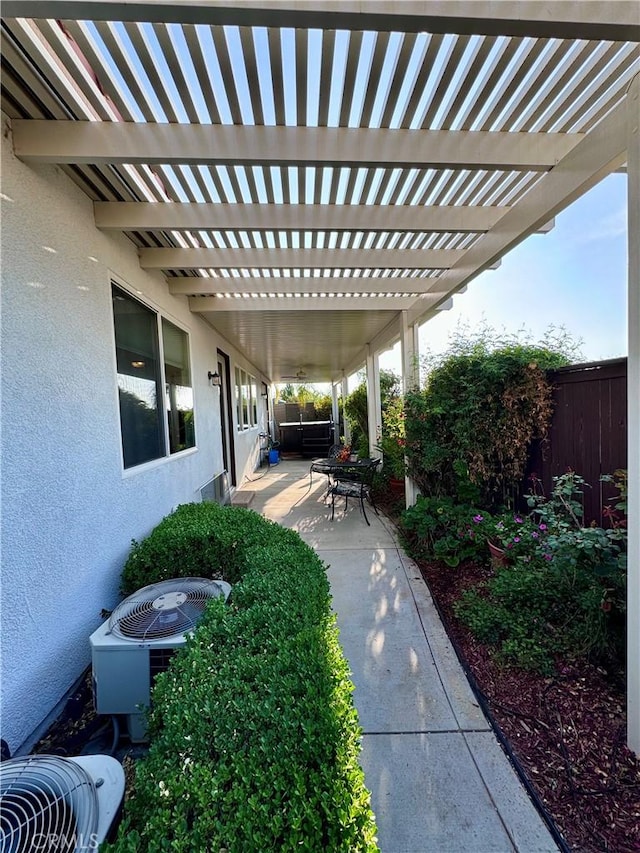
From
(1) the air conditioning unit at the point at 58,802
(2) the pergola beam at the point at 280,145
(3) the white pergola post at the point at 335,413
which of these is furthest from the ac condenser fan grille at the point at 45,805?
(3) the white pergola post at the point at 335,413

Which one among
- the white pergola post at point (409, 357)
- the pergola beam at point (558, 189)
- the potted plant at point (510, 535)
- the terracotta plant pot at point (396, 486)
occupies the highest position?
the pergola beam at point (558, 189)

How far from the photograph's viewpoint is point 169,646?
71.1 inches

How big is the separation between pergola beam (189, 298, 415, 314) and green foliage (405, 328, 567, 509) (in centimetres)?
146

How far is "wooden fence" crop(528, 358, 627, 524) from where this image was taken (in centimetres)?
270

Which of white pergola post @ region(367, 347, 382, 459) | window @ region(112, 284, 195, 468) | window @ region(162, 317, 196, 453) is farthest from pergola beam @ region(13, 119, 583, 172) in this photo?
white pergola post @ region(367, 347, 382, 459)

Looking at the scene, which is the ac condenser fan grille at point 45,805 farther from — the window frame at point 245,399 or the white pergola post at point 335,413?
the white pergola post at point 335,413

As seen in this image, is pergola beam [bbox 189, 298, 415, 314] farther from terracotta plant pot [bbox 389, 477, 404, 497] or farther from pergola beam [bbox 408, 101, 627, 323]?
terracotta plant pot [bbox 389, 477, 404, 497]

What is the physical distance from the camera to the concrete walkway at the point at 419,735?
4.67 feet

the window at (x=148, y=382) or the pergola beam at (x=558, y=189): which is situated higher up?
the pergola beam at (x=558, y=189)

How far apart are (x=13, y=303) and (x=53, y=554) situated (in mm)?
1388

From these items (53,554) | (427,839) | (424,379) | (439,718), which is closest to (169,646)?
(53,554)

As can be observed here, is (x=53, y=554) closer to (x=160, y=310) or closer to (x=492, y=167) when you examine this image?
(x=160, y=310)

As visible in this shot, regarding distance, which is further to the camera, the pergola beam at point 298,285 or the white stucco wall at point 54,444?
the pergola beam at point 298,285

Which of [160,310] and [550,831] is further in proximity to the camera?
[160,310]
